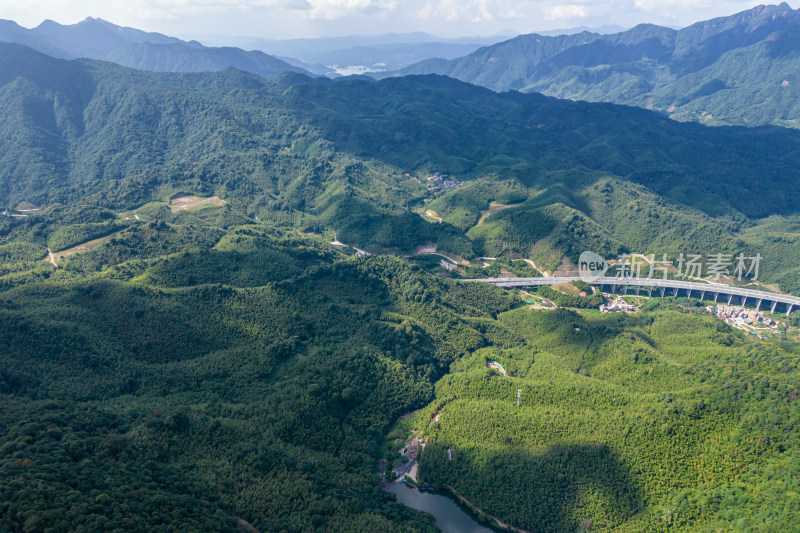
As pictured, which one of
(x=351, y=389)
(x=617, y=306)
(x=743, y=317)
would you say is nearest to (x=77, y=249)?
(x=351, y=389)

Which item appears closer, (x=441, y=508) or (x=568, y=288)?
(x=441, y=508)

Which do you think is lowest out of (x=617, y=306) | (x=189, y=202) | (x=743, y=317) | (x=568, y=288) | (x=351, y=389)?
(x=351, y=389)

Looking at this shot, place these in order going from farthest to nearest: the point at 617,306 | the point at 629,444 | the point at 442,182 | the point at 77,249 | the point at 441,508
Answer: the point at 442,182 → the point at 617,306 → the point at 77,249 → the point at 441,508 → the point at 629,444

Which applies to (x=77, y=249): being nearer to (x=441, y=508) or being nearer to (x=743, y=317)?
(x=441, y=508)

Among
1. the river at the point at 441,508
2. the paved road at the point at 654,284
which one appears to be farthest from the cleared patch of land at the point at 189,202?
the river at the point at 441,508

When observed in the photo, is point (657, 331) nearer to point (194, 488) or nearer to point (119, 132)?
point (194, 488)

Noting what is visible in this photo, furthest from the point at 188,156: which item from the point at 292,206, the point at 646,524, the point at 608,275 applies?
the point at 646,524

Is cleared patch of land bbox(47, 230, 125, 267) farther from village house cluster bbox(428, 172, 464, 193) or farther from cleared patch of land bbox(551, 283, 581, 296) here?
village house cluster bbox(428, 172, 464, 193)
